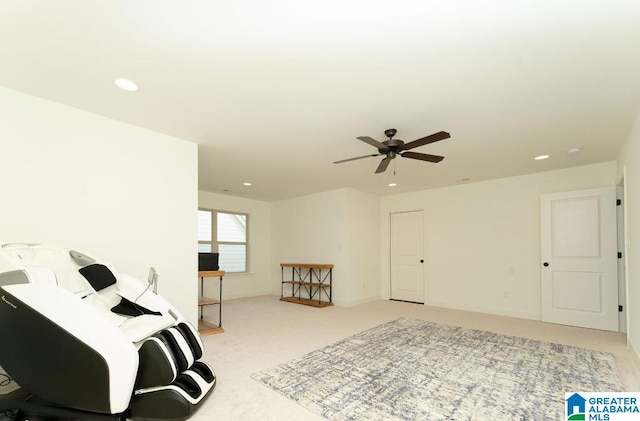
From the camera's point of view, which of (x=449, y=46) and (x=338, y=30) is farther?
(x=449, y=46)

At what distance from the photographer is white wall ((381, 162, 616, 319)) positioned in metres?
4.97

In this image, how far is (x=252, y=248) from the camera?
751cm

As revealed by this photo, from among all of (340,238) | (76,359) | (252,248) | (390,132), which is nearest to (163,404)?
(76,359)

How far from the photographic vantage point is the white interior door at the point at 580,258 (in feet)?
14.1

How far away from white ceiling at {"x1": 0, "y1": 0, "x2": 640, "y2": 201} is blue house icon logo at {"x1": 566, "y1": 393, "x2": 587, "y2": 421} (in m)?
2.41

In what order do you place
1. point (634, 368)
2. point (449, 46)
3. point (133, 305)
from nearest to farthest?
point (449, 46), point (133, 305), point (634, 368)

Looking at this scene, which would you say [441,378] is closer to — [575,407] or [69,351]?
[575,407]

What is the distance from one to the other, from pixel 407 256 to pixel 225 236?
13.9 ft

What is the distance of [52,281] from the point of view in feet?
6.54

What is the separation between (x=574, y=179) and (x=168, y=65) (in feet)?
18.9

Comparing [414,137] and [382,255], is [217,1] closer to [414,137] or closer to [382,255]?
[414,137]

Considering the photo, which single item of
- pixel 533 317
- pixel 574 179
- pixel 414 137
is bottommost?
pixel 533 317

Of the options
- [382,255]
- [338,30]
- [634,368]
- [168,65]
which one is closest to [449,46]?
[338,30]

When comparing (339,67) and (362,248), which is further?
(362,248)
